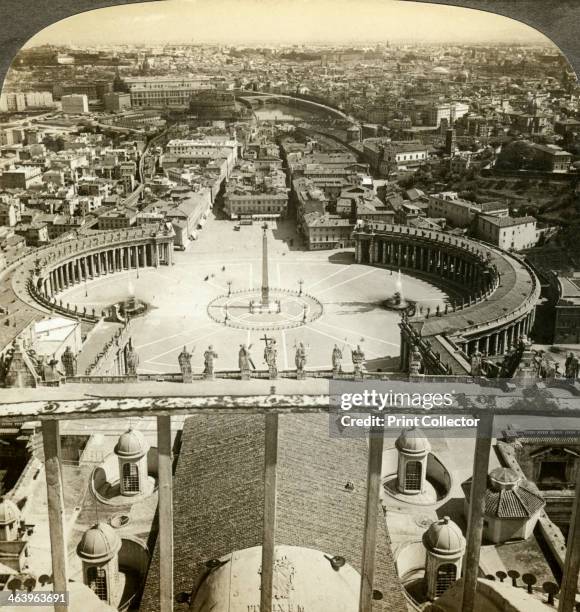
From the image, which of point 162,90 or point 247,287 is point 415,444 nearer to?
point 247,287

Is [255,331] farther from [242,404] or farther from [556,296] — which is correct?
[242,404]

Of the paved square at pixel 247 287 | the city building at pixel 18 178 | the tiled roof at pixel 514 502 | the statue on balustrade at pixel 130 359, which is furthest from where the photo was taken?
the city building at pixel 18 178

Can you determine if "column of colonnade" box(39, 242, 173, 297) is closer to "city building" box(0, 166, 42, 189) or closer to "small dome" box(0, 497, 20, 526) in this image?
"city building" box(0, 166, 42, 189)

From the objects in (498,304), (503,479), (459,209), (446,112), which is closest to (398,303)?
(498,304)

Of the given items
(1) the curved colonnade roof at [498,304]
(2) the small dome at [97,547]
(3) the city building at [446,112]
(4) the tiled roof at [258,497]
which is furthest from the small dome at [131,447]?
(3) the city building at [446,112]

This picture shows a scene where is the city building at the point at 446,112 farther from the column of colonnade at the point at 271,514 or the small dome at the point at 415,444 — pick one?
the column of colonnade at the point at 271,514
